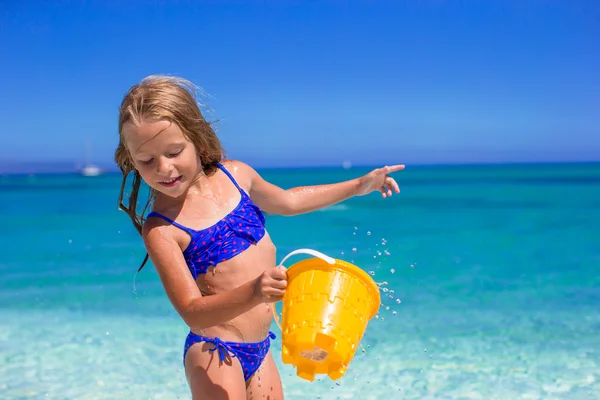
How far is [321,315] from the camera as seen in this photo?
6.06 ft

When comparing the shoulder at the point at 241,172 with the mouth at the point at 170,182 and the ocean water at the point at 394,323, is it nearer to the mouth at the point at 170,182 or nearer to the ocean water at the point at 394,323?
the mouth at the point at 170,182

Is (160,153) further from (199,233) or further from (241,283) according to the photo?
(241,283)

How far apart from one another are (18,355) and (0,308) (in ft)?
6.56

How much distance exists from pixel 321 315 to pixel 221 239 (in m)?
0.59

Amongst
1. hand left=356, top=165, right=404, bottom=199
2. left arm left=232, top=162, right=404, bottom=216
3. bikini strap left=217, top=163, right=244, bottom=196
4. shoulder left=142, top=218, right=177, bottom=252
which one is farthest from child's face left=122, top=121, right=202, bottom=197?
hand left=356, top=165, right=404, bottom=199

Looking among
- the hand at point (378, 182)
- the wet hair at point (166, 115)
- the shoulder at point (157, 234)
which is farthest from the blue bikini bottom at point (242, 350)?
the hand at point (378, 182)

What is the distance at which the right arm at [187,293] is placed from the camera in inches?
73.5

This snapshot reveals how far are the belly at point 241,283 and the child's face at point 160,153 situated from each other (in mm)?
327

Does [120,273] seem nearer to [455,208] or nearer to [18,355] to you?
[18,355]

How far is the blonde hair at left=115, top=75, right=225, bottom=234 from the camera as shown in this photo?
216 cm

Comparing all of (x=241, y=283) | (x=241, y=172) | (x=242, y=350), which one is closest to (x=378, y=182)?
(x=241, y=172)

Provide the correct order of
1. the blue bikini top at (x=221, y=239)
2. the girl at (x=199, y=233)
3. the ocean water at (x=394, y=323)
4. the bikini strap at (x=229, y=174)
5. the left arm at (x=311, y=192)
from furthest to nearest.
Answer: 1. the ocean water at (x=394, y=323)
2. the left arm at (x=311, y=192)
3. the bikini strap at (x=229, y=174)
4. the blue bikini top at (x=221, y=239)
5. the girl at (x=199, y=233)

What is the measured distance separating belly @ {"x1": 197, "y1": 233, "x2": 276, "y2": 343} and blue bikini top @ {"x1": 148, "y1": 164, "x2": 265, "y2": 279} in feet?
0.09

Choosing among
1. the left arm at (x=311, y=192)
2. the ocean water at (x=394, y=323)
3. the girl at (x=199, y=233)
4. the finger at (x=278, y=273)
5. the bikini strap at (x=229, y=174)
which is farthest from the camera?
the ocean water at (x=394, y=323)
